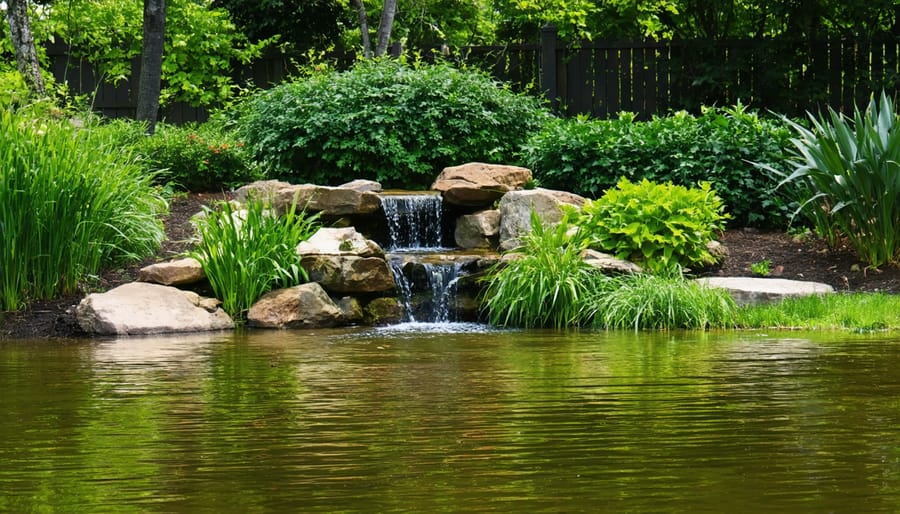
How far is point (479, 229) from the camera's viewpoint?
11562mm

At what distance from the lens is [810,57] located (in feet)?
53.8

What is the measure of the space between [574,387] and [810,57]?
12.9m

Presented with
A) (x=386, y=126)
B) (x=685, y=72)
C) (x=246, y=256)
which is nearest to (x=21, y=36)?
(x=386, y=126)

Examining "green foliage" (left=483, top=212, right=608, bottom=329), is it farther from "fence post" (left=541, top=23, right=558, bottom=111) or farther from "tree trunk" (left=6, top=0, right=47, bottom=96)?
"fence post" (left=541, top=23, right=558, bottom=111)

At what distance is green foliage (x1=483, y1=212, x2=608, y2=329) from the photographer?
29.3 ft

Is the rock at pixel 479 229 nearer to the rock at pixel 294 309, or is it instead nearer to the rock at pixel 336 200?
the rock at pixel 336 200

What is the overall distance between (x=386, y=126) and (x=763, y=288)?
5.78 metres

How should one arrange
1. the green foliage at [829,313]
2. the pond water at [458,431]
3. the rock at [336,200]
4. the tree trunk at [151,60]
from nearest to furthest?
the pond water at [458,431]
the green foliage at [829,313]
the rock at [336,200]
the tree trunk at [151,60]

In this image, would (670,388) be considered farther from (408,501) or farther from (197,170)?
(197,170)

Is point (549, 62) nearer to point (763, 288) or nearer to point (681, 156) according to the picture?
point (681, 156)

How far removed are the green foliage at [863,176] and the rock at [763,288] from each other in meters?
0.76

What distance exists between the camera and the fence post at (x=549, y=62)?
17.2m

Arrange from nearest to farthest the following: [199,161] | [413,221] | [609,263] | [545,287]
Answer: [545,287] → [609,263] → [413,221] → [199,161]

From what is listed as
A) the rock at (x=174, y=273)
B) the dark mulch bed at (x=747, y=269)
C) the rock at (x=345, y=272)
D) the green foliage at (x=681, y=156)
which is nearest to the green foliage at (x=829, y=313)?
the dark mulch bed at (x=747, y=269)
